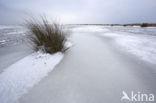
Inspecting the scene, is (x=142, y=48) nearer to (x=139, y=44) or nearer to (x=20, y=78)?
(x=139, y=44)

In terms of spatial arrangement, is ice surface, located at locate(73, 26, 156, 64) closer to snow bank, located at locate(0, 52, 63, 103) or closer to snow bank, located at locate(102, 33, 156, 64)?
snow bank, located at locate(102, 33, 156, 64)

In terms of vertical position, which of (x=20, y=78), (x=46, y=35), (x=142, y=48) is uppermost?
(x=46, y=35)

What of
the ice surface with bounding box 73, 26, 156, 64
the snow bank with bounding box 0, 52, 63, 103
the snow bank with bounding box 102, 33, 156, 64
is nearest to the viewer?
the snow bank with bounding box 0, 52, 63, 103

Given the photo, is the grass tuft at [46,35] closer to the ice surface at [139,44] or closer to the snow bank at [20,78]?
the snow bank at [20,78]

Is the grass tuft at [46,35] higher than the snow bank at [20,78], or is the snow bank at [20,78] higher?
the grass tuft at [46,35]

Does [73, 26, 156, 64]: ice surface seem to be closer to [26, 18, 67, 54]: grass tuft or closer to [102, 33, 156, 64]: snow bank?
[102, 33, 156, 64]: snow bank

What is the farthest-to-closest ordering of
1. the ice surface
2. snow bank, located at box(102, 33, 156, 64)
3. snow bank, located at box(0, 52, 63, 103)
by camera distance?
the ice surface < snow bank, located at box(102, 33, 156, 64) < snow bank, located at box(0, 52, 63, 103)

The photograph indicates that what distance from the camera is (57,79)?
4.59 feet

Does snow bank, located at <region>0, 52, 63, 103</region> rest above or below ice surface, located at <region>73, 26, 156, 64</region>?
below

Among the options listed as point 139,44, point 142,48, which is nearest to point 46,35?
point 142,48

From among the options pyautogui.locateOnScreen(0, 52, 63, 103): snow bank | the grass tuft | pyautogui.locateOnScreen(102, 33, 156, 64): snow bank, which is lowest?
pyautogui.locateOnScreen(0, 52, 63, 103): snow bank

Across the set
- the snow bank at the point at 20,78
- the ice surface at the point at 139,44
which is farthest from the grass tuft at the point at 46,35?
the ice surface at the point at 139,44

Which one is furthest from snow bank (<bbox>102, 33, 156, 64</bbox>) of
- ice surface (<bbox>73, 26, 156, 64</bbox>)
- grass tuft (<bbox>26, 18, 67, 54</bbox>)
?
grass tuft (<bbox>26, 18, 67, 54</bbox>)

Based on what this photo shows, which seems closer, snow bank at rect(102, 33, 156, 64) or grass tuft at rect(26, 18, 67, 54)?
snow bank at rect(102, 33, 156, 64)
